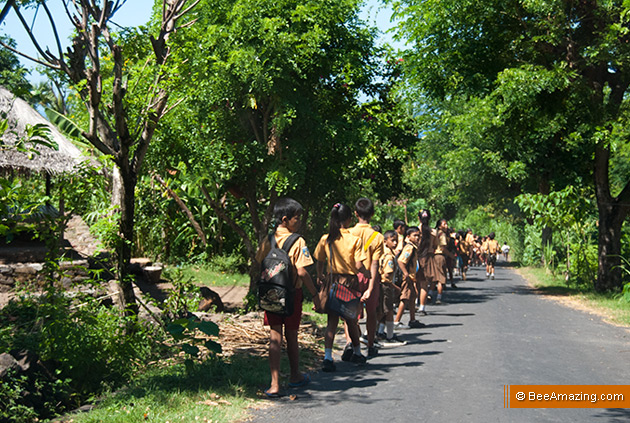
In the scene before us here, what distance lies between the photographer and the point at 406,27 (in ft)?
64.1

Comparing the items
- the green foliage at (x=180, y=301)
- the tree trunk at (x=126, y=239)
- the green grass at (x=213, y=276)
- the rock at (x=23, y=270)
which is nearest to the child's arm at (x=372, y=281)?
the green foliage at (x=180, y=301)

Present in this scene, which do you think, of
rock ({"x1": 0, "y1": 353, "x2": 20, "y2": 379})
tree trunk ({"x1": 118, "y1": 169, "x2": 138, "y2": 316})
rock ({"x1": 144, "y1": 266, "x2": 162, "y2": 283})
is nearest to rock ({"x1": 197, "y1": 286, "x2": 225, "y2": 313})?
tree trunk ({"x1": 118, "y1": 169, "x2": 138, "y2": 316})

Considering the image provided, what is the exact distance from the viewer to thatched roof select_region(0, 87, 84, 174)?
13.8 metres

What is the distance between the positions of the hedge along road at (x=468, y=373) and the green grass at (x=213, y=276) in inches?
282

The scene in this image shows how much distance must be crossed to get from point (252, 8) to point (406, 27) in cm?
809

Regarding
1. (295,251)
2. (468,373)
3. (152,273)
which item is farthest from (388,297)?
(152,273)

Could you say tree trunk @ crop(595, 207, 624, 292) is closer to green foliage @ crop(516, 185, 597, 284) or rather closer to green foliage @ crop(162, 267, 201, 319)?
green foliage @ crop(516, 185, 597, 284)

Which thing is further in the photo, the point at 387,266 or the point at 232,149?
the point at 232,149

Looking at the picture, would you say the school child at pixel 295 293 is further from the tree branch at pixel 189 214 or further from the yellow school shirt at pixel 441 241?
the tree branch at pixel 189 214

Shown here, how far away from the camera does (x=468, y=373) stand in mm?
8078

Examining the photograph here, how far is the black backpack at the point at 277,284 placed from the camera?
698 centimetres

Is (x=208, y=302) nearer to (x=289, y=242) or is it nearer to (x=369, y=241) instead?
(x=369, y=241)

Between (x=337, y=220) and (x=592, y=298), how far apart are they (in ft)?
37.8

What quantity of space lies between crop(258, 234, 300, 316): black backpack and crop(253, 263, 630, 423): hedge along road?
0.94 m
